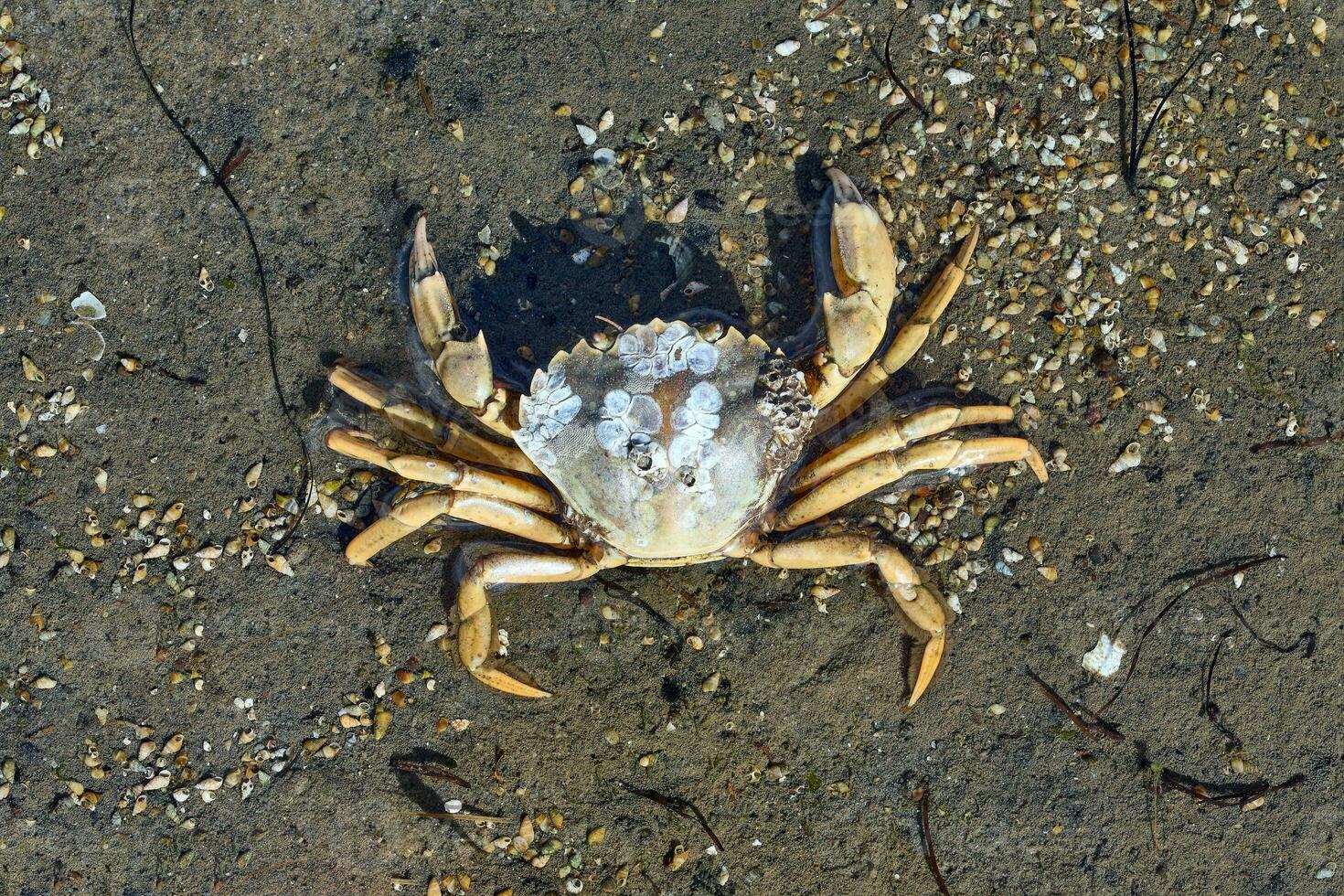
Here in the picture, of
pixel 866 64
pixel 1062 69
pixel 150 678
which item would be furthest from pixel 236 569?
pixel 1062 69

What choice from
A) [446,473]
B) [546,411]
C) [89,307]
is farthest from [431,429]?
[89,307]

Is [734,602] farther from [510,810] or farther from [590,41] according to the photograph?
[590,41]

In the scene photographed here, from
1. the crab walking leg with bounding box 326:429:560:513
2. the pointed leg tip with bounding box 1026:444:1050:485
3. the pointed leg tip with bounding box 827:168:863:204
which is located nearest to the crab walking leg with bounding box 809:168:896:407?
the pointed leg tip with bounding box 827:168:863:204

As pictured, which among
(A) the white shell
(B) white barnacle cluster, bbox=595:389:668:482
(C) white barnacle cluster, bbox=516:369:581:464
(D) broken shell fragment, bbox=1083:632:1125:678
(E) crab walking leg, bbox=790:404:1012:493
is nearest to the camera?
(B) white barnacle cluster, bbox=595:389:668:482

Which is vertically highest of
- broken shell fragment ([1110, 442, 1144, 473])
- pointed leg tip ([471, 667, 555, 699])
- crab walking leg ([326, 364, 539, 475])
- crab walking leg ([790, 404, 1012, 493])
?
crab walking leg ([326, 364, 539, 475])

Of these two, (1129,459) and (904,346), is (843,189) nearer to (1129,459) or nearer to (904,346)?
(904,346)

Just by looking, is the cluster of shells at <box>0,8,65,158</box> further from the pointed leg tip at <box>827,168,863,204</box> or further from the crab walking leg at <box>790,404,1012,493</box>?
the crab walking leg at <box>790,404,1012,493</box>
